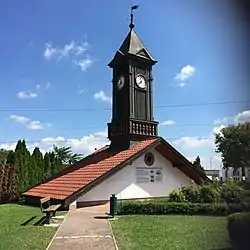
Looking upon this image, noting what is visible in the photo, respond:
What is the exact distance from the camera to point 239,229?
1.93 m

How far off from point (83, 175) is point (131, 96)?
5.31m

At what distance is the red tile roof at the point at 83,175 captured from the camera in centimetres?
1555

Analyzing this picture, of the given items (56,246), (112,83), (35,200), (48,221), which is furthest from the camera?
(112,83)

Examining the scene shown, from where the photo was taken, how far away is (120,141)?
19.6 meters

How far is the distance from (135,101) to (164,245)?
42.6 ft

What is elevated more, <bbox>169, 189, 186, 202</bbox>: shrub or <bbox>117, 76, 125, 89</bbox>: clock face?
<bbox>117, 76, 125, 89</bbox>: clock face

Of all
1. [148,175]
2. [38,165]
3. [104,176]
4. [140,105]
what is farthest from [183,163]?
[38,165]

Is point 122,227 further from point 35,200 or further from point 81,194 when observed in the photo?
point 35,200

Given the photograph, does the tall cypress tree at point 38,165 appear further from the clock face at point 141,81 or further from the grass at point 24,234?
the grass at point 24,234

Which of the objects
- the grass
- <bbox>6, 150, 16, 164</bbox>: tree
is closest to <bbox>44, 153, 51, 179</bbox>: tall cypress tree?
<bbox>6, 150, 16, 164</bbox>: tree

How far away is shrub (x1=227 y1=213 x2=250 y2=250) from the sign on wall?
1613cm

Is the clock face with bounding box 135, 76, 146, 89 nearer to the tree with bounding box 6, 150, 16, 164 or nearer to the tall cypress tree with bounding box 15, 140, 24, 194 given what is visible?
the tall cypress tree with bounding box 15, 140, 24, 194

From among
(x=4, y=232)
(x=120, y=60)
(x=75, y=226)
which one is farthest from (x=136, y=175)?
(x=4, y=232)

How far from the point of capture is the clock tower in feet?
63.4
